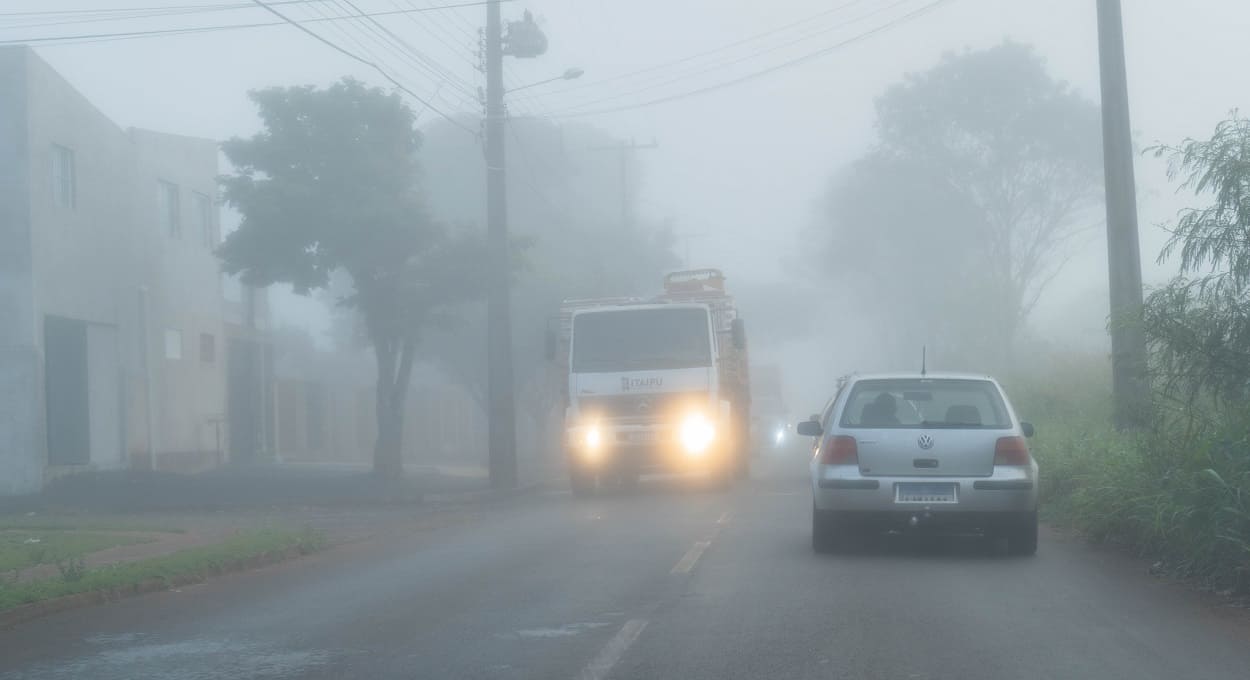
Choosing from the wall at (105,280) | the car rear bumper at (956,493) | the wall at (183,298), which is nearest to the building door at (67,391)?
the wall at (105,280)

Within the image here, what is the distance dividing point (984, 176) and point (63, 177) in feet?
106

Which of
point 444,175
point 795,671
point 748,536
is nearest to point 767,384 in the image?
point 444,175

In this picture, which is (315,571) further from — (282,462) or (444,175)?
(444,175)

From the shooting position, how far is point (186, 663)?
7957 mm

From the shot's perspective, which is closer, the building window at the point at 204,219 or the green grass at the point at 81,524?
the green grass at the point at 81,524

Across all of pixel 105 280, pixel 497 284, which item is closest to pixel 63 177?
pixel 105 280

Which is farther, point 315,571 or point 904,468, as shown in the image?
point 315,571

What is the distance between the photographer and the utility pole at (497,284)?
25.8m

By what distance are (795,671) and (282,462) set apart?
3304 centimetres

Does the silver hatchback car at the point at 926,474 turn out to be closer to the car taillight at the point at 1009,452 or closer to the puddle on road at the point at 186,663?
the car taillight at the point at 1009,452

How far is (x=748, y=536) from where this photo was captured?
566 inches

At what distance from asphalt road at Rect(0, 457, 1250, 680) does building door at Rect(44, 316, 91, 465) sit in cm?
1445

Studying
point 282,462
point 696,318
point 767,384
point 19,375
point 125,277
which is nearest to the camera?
point 696,318

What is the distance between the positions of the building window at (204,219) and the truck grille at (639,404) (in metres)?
15.7
